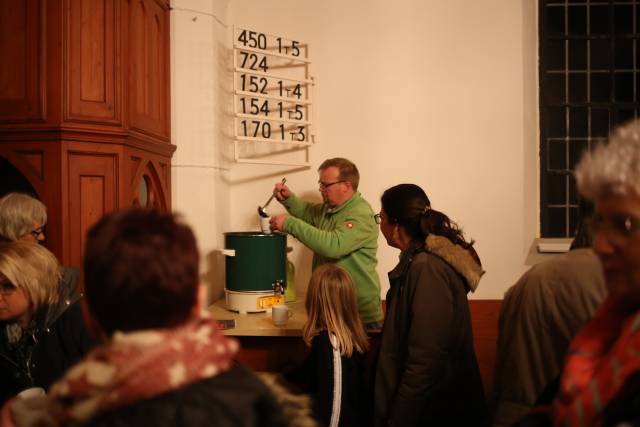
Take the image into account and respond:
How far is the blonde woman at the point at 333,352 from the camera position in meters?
2.11

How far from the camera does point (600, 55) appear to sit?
3.95m

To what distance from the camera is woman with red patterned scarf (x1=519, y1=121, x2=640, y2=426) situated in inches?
31.0

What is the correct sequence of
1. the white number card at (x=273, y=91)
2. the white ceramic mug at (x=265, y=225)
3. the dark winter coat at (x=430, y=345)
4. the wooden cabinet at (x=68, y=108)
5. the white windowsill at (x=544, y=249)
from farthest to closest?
the white windowsill at (x=544, y=249) → the white number card at (x=273, y=91) → the white ceramic mug at (x=265, y=225) → the wooden cabinet at (x=68, y=108) → the dark winter coat at (x=430, y=345)

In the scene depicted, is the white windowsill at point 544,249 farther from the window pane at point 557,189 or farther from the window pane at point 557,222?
the window pane at point 557,189

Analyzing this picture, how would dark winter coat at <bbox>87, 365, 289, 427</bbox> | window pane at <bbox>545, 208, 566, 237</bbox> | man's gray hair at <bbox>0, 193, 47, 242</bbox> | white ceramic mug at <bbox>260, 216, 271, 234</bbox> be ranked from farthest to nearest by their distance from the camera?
window pane at <bbox>545, 208, 566, 237</bbox> → white ceramic mug at <bbox>260, 216, 271, 234</bbox> → man's gray hair at <bbox>0, 193, 47, 242</bbox> → dark winter coat at <bbox>87, 365, 289, 427</bbox>

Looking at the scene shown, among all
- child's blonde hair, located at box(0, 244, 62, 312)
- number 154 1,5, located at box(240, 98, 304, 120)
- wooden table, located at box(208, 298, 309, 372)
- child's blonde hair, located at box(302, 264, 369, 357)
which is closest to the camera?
child's blonde hair, located at box(0, 244, 62, 312)

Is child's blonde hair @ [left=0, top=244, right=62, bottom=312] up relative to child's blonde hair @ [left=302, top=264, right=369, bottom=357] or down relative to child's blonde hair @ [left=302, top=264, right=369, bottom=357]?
up

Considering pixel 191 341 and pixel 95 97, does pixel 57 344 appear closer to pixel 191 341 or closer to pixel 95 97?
pixel 191 341

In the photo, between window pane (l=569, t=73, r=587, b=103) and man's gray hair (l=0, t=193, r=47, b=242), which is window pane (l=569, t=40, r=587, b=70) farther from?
man's gray hair (l=0, t=193, r=47, b=242)

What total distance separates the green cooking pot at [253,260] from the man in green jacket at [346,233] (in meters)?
0.13

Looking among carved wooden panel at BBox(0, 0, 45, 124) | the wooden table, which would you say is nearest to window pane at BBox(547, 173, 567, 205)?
the wooden table

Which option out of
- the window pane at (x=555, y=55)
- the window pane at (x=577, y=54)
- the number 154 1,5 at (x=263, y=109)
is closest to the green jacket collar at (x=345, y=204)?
the number 154 1,5 at (x=263, y=109)

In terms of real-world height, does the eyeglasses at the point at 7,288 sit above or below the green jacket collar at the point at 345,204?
below

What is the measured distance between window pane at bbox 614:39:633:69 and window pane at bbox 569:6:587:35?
240 mm
